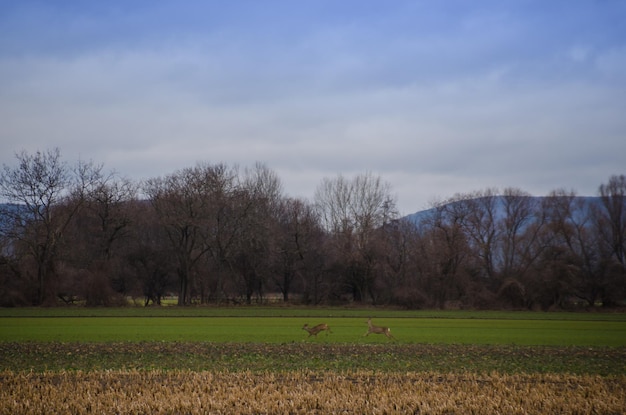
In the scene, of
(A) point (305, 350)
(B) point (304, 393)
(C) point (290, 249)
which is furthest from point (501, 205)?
(B) point (304, 393)

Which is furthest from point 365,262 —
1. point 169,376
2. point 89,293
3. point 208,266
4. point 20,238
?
point 169,376

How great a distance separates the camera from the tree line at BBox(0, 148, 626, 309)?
75.5 metres

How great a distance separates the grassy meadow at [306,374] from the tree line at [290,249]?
42383 mm

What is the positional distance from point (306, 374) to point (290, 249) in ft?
226

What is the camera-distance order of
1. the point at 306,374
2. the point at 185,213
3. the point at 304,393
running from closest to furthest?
1. the point at 304,393
2. the point at 306,374
3. the point at 185,213

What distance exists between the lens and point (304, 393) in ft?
53.9

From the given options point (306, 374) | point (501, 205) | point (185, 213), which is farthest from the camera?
point (501, 205)

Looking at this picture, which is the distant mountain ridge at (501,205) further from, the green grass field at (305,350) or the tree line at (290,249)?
the green grass field at (305,350)

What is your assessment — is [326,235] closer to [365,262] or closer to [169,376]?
[365,262]

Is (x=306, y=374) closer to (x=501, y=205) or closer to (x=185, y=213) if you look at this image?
(x=185, y=213)

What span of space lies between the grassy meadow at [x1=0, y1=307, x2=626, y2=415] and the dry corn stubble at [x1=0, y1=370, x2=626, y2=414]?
0.04 m

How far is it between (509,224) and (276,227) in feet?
131

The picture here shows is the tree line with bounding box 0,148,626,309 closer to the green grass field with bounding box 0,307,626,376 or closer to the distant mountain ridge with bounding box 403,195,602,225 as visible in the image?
the distant mountain ridge with bounding box 403,195,602,225

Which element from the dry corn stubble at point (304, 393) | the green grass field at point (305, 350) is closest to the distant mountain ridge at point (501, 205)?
the green grass field at point (305, 350)
